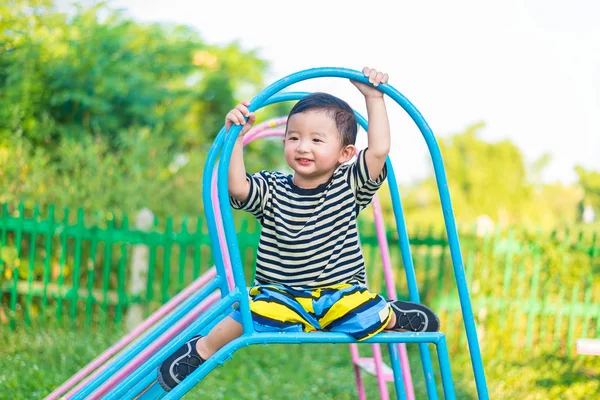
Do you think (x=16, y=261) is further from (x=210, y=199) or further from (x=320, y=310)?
(x=320, y=310)

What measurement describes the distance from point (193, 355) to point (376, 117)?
886 mm

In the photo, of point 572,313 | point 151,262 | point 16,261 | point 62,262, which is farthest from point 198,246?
point 572,313

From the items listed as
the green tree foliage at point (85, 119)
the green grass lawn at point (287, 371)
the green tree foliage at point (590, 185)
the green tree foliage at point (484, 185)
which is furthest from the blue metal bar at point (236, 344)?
the green tree foliage at point (484, 185)

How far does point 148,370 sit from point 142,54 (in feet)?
26.5

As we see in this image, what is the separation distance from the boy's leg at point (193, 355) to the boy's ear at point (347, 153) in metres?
0.60

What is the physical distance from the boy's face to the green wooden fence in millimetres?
3671

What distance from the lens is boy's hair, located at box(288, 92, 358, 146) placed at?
206 centimetres

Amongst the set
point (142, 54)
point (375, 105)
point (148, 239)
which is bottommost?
point (148, 239)

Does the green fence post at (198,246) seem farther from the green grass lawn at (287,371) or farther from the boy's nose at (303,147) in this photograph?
the boy's nose at (303,147)

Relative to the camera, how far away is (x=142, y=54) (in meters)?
9.44

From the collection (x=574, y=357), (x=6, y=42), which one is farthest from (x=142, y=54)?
(x=574, y=357)

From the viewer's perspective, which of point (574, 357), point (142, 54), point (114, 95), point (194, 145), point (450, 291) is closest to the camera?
point (574, 357)

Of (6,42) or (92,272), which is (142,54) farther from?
(92,272)

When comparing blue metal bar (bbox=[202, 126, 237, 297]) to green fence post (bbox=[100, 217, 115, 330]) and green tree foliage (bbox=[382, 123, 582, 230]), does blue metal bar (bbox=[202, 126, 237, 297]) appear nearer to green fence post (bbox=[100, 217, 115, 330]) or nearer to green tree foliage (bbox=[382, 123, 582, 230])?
green fence post (bbox=[100, 217, 115, 330])
